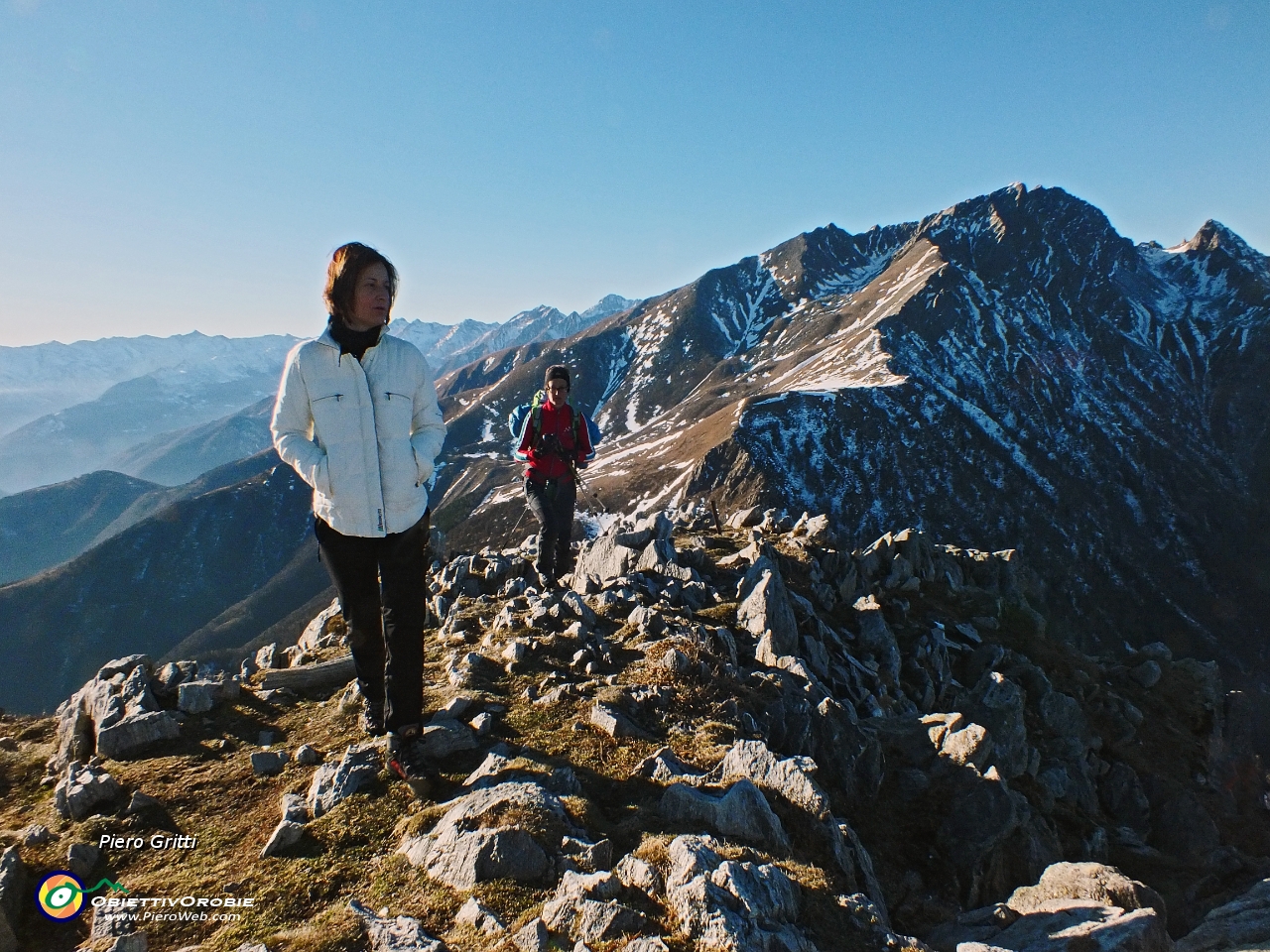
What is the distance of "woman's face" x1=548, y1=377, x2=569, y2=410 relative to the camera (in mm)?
13906

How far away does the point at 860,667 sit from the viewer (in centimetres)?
1820

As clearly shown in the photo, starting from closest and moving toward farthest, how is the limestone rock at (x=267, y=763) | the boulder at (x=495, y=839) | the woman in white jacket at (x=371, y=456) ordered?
the boulder at (x=495, y=839) → the woman in white jacket at (x=371, y=456) → the limestone rock at (x=267, y=763)

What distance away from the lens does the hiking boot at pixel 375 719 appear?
7.95m

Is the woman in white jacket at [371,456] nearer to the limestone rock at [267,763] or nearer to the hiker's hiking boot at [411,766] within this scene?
the hiker's hiking boot at [411,766]

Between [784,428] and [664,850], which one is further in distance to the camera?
[784,428]

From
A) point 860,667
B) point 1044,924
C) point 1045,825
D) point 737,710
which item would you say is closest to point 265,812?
point 737,710

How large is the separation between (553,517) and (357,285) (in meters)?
8.89

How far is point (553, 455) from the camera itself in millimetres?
14258

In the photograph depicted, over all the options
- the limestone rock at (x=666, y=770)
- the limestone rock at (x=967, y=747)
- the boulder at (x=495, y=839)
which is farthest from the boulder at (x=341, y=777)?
the limestone rock at (x=967, y=747)

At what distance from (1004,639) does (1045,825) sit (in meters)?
13.5

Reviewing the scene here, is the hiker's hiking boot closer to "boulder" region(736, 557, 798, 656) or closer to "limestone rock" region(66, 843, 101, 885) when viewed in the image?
"limestone rock" region(66, 843, 101, 885)

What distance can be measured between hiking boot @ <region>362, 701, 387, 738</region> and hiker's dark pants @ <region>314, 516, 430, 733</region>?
2.79 ft

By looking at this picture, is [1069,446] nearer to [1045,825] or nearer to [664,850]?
[1045,825]

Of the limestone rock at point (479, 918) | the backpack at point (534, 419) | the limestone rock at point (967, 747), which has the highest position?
the backpack at point (534, 419)
